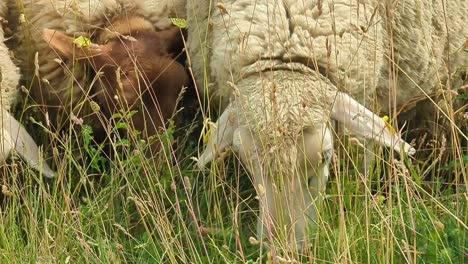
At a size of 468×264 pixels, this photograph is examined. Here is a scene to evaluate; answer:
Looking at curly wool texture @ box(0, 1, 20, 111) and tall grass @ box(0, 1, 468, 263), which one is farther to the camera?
curly wool texture @ box(0, 1, 20, 111)

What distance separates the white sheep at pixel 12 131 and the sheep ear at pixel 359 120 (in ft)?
4.74

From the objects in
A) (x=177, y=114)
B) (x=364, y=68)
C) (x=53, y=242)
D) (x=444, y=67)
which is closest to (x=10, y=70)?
(x=177, y=114)

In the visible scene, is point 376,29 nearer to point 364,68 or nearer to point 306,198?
point 364,68

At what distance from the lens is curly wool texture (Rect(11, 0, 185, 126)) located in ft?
21.1

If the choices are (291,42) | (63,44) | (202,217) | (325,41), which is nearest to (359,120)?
(325,41)

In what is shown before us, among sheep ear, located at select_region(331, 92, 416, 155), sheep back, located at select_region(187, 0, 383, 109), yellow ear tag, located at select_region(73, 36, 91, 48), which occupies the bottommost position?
sheep ear, located at select_region(331, 92, 416, 155)

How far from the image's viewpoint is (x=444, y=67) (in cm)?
621

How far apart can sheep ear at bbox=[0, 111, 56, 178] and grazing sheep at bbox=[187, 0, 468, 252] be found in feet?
2.74

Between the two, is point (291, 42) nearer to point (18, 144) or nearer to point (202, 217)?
point (202, 217)

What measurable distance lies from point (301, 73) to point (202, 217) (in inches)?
34.4

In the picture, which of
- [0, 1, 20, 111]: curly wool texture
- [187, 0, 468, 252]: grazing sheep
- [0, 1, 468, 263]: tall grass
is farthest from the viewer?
[0, 1, 20, 111]: curly wool texture

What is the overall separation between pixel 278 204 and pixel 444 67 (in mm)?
2084

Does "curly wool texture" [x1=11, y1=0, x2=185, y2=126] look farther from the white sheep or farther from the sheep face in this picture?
the white sheep

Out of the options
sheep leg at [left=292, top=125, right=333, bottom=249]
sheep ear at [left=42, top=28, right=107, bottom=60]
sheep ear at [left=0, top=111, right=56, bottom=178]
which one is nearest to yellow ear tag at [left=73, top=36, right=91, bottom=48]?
sheep ear at [left=42, top=28, right=107, bottom=60]
